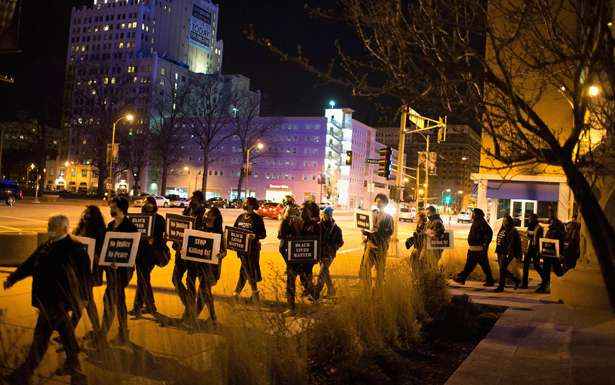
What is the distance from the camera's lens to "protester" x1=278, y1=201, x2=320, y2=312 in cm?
923

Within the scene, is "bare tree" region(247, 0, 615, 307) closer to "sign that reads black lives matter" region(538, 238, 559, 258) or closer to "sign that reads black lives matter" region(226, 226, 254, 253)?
"sign that reads black lives matter" region(226, 226, 254, 253)

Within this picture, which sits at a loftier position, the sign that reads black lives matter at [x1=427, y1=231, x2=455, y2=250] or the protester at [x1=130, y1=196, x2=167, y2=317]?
the sign that reads black lives matter at [x1=427, y1=231, x2=455, y2=250]

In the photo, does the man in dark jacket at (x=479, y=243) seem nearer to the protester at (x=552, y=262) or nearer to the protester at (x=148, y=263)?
the protester at (x=552, y=262)

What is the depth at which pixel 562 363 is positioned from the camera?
6211 mm

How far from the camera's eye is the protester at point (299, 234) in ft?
30.3

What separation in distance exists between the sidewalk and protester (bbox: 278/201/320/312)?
3.07 m

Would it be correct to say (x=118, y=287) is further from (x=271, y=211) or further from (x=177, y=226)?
(x=271, y=211)

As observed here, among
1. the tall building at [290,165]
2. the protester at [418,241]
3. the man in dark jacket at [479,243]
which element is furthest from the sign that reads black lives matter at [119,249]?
the tall building at [290,165]

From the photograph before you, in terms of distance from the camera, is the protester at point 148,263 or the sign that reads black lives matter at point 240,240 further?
the sign that reads black lives matter at point 240,240

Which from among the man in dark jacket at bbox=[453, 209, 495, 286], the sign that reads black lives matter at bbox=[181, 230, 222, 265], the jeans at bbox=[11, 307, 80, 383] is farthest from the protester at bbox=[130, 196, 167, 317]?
the man in dark jacket at bbox=[453, 209, 495, 286]

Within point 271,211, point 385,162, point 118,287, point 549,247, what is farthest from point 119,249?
point 271,211

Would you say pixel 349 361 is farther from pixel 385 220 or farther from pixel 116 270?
pixel 385 220

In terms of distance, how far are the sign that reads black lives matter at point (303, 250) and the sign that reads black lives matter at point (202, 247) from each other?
157 centimetres

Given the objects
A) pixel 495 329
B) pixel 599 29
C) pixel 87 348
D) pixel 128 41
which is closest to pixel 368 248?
pixel 495 329
